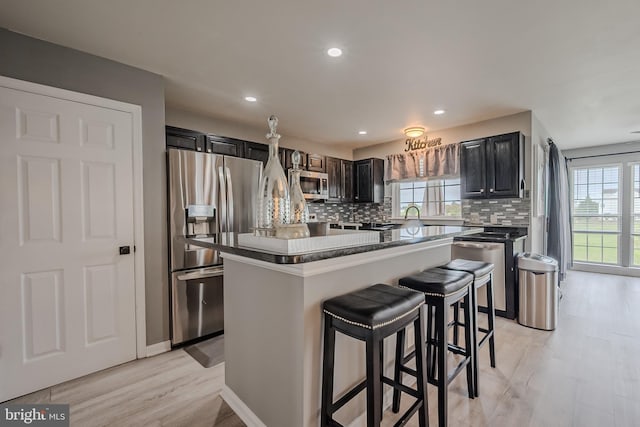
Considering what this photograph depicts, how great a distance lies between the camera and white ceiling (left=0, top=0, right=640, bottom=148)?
1.74 meters

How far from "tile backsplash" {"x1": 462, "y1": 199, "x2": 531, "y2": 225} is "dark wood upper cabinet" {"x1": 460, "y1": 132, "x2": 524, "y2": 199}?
0.23m

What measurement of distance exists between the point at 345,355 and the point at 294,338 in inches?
14.8

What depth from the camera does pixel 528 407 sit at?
5.90ft

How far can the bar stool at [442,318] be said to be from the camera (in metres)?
1.52

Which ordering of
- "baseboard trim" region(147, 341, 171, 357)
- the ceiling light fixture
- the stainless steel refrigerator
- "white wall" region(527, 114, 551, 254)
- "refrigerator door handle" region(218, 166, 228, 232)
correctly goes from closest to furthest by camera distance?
1. "baseboard trim" region(147, 341, 171, 357)
2. the stainless steel refrigerator
3. "refrigerator door handle" region(218, 166, 228, 232)
4. "white wall" region(527, 114, 551, 254)
5. the ceiling light fixture

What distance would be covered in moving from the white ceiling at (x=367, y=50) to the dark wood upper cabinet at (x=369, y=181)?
1.67m

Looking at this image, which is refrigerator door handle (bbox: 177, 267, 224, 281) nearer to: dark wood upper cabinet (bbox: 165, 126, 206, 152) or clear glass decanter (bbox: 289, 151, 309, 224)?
dark wood upper cabinet (bbox: 165, 126, 206, 152)

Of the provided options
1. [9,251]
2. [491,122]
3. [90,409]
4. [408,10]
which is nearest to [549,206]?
[491,122]

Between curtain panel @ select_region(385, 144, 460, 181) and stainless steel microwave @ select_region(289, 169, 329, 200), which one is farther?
stainless steel microwave @ select_region(289, 169, 329, 200)

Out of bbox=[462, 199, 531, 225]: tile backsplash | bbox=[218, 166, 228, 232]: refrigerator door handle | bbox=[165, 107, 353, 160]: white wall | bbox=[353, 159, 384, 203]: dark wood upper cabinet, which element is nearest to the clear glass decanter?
bbox=[218, 166, 228, 232]: refrigerator door handle

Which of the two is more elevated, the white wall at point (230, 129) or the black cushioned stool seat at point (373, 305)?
the white wall at point (230, 129)

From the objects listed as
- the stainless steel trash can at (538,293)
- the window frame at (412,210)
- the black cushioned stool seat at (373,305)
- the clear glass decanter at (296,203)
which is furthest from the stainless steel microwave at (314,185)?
the black cushioned stool seat at (373,305)

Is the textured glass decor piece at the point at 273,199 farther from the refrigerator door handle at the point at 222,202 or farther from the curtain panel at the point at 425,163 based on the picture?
the curtain panel at the point at 425,163

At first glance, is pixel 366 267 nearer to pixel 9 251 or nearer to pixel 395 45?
pixel 395 45
